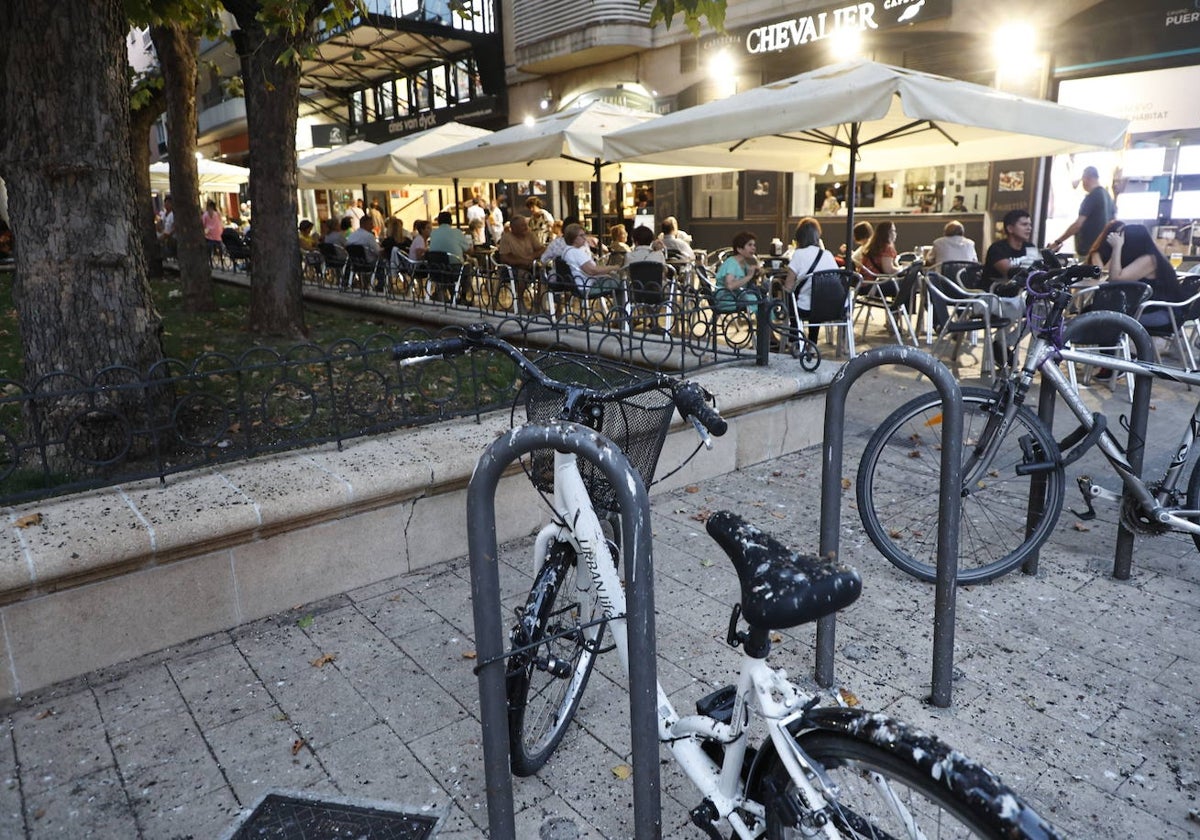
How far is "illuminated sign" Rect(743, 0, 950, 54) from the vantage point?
13.3m

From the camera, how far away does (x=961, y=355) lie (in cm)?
870

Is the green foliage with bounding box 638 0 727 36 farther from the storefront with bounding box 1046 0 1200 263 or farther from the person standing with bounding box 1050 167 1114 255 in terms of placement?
the storefront with bounding box 1046 0 1200 263

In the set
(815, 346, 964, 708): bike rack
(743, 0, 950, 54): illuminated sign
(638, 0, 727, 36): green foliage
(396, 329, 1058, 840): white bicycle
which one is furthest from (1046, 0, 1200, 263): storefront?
(396, 329, 1058, 840): white bicycle

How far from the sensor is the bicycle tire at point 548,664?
94.2 inches

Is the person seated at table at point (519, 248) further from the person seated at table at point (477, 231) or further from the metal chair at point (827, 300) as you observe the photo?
the person seated at table at point (477, 231)

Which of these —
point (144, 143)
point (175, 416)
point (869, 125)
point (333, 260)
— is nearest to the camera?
point (175, 416)

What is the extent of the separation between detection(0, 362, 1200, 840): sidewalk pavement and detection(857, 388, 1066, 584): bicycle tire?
17 cm

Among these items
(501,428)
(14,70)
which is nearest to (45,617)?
(501,428)

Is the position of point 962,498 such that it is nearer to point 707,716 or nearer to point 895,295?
point 707,716

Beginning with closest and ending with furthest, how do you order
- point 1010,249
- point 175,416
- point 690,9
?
point 175,416
point 690,9
point 1010,249

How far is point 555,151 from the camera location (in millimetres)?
9250

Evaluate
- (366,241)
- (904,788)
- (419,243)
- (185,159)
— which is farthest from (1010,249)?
(185,159)

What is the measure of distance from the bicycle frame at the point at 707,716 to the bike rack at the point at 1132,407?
239 centimetres

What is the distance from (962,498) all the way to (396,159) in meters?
10.5
